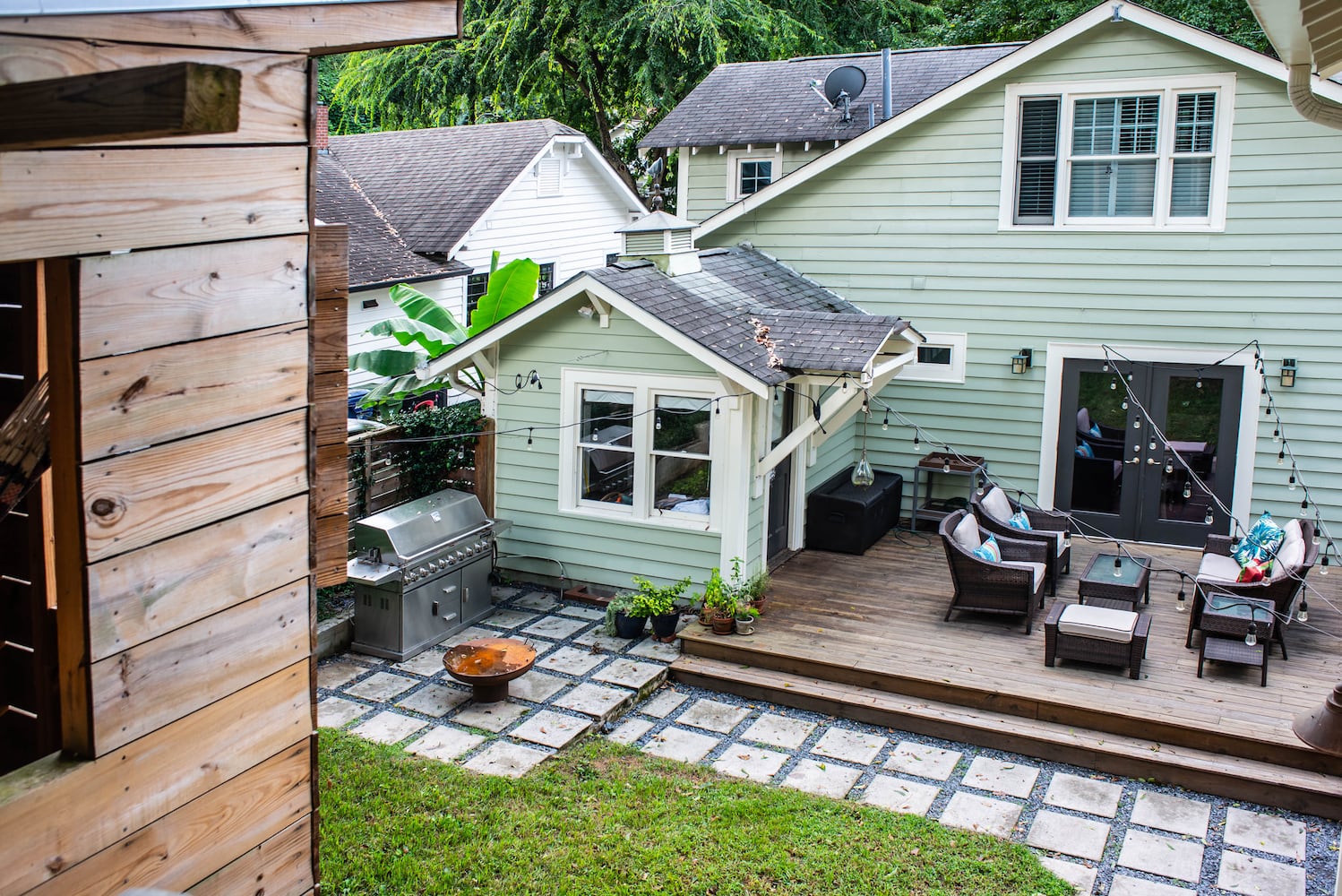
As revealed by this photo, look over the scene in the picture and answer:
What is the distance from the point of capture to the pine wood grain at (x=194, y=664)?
90.3 inches

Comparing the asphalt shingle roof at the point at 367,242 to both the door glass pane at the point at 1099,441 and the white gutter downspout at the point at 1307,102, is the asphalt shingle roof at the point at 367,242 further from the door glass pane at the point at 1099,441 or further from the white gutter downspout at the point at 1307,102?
the white gutter downspout at the point at 1307,102

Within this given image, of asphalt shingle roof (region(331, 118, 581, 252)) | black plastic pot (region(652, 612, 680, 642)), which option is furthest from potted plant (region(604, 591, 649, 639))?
asphalt shingle roof (region(331, 118, 581, 252))

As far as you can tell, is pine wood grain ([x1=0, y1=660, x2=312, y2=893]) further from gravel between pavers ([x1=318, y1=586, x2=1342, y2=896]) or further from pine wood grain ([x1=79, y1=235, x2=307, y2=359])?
gravel between pavers ([x1=318, y1=586, x2=1342, y2=896])

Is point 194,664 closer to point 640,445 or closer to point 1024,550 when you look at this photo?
point 640,445

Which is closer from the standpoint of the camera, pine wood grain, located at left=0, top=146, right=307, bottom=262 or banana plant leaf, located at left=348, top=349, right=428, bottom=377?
pine wood grain, located at left=0, top=146, right=307, bottom=262

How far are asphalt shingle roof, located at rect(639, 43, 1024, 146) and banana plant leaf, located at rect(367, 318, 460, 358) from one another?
4.91 meters

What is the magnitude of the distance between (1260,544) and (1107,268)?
361 centimetres

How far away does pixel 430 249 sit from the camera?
19.0 m

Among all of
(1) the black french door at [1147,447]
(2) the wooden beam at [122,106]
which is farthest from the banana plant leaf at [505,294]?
(2) the wooden beam at [122,106]

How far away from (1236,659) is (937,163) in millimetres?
6307

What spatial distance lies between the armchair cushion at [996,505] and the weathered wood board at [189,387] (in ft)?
31.3

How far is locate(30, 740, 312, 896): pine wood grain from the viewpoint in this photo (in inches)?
91.1

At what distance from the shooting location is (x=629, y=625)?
10461 mm

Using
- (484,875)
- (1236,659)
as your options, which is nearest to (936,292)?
(1236,659)
